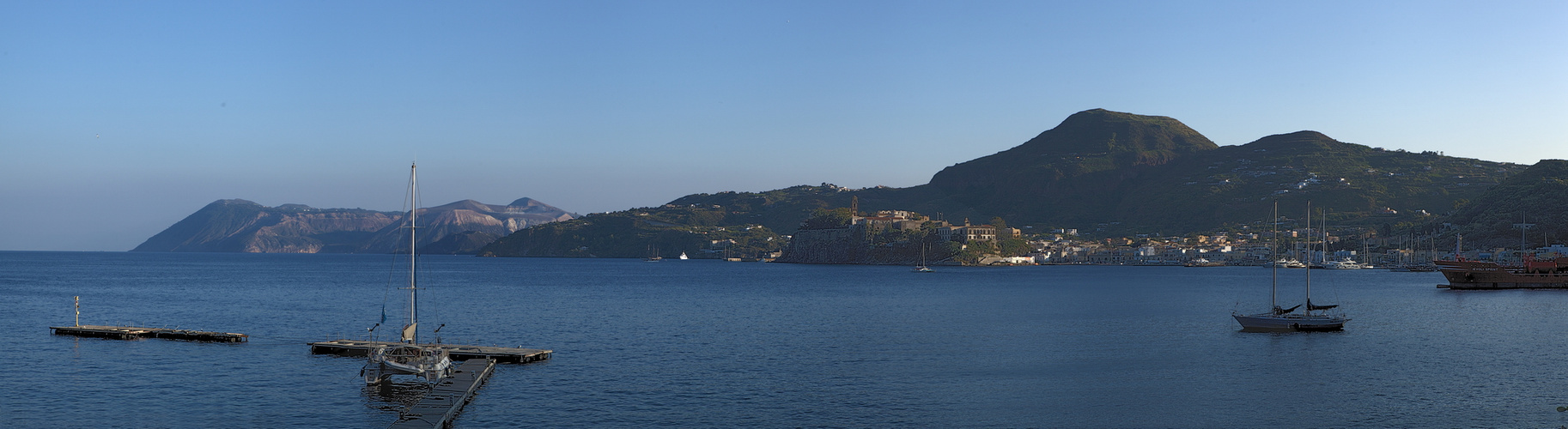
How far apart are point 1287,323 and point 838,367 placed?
29.4 meters

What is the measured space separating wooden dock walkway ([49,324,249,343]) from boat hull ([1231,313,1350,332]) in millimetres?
52944

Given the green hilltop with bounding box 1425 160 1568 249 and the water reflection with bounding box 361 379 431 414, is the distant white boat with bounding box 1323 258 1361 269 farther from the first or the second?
the water reflection with bounding box 361 379 431 414

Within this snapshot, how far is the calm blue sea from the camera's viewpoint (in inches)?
1267

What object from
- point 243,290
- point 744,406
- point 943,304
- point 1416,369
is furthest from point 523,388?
point 243,290

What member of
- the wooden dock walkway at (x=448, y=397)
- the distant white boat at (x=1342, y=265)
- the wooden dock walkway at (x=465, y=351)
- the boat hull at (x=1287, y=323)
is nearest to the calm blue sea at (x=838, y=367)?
the wooden dock walkway at (x=448, y=397)

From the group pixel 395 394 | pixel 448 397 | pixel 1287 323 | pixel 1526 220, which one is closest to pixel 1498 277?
pixel 1287 323

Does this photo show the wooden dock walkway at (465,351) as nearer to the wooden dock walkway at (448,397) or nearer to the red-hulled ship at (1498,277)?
the wooden dock walkway at (448,397)

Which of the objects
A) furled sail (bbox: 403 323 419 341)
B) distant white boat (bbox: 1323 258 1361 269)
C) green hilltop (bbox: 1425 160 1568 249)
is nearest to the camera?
furled sail (bbox: 403 323 419 341)

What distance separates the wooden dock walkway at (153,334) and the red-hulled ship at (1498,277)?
369ft

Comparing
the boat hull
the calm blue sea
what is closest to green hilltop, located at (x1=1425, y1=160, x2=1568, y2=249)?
the calm blue sea

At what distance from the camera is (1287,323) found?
188ft

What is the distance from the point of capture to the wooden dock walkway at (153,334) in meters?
51.3

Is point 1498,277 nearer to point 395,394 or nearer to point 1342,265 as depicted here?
point 1342,265

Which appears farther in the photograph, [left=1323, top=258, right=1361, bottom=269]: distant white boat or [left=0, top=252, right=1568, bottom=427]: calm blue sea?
[left=1323, top=258, right=1361, bottom=269]: distant white boat
